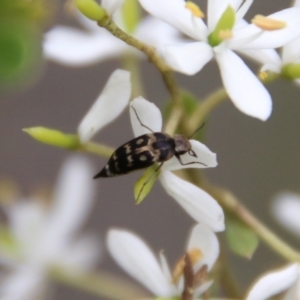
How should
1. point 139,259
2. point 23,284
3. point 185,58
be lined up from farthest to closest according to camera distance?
point 23,284 < point 139,259 < point 185,58

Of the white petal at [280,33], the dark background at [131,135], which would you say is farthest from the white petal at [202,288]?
the dark background at [131,135]

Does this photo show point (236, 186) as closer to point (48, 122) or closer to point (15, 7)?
point (48, 122)

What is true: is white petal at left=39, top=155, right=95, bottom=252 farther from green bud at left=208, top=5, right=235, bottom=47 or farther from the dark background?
the dark background

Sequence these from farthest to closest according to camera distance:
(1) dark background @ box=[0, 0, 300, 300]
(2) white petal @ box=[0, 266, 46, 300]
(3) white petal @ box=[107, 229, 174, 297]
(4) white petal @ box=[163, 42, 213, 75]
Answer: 1. (1) dark background @ box=[0, 0, 300, 300]
2. (2) white petal @ box=[0, 266, 46, 300]
3. (3) white petal @ box=[107, 229, 174, 297]
4. (4) white petal @ box=[163, 42, 213, 75]

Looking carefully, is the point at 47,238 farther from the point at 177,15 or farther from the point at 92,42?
the point at 177,15

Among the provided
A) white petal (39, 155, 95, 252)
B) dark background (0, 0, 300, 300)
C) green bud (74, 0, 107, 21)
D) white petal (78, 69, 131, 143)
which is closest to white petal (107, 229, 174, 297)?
white petal (78, 69, 131, 143)

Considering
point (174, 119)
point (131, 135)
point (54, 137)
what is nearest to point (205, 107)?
point (174, 119)

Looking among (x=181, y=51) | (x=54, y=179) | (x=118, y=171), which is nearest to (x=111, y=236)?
(x=118, y=171)
